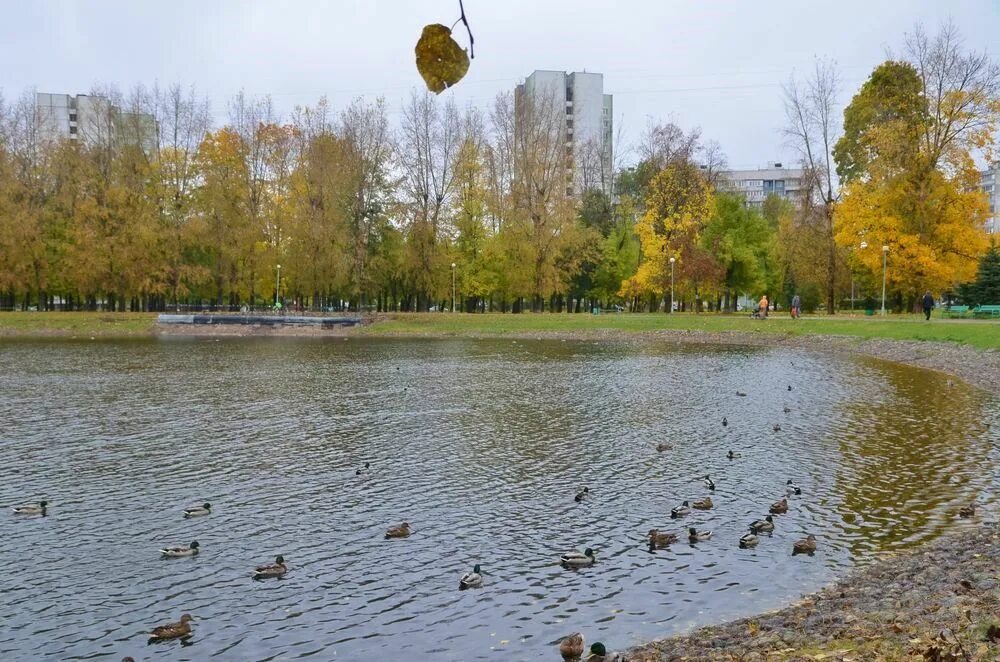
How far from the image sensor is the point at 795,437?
1897 centimetres

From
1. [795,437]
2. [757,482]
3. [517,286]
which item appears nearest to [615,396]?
[795,437]

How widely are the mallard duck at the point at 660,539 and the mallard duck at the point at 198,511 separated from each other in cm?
717

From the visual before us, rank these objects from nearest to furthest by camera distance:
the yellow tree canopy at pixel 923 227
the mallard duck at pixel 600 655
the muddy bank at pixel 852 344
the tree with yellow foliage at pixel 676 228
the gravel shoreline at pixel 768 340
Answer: the mallard duck at pixel 600 655, the muddy bank at pixel 852 344, the gravel shoreline at pixel 768 340, the yellow tree canopy at pixel 923 227, the tree with yellow foliage at pixel 676 228

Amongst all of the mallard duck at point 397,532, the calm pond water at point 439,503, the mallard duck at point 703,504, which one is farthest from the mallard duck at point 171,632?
the mallard duck at point 703,504

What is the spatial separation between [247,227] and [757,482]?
65277 millimetres

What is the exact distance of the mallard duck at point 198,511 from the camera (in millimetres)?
12305

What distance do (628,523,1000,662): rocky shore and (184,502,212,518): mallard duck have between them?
7.85m

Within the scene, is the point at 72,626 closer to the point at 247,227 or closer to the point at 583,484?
the point at 583,484

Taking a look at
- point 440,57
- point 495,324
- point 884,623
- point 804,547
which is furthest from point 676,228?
point 440,57

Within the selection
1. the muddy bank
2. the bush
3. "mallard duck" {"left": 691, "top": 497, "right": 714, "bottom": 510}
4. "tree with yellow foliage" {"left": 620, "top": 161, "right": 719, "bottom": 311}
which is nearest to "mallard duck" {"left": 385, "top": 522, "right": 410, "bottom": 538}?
"mallard duck" {"left": 691, "top": 497, "right": 714, "bottom": 510}

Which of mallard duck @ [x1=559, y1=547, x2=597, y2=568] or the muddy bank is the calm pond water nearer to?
mallard duck @ [x1=559, y1=547, x2=597, y2=568]

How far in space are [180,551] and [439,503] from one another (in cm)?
432

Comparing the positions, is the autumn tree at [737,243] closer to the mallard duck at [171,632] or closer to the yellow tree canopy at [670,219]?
the yellow tree canopy at [670,219]

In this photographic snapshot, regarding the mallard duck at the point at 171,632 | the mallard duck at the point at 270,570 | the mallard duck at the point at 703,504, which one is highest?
the mallard duck at the point at 703,504
